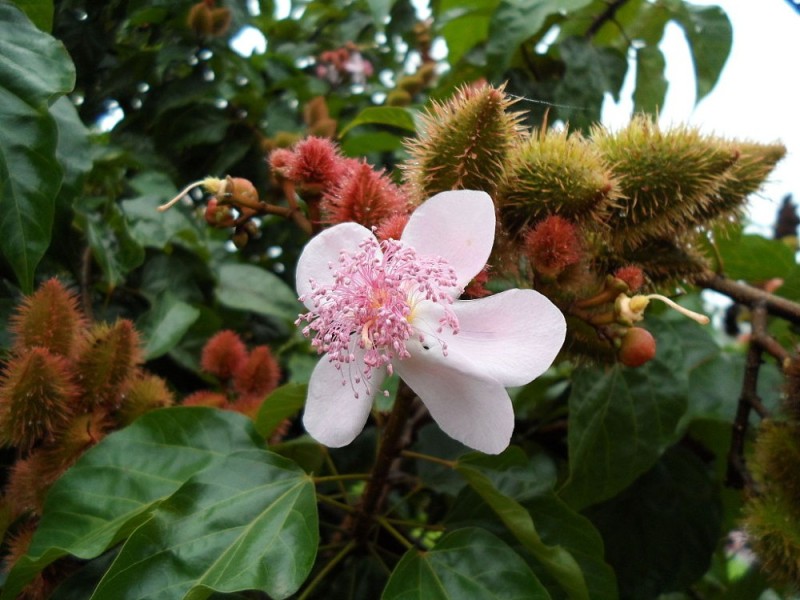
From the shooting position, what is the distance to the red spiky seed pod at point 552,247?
0.81 metres

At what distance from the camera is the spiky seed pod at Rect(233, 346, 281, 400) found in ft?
3.94

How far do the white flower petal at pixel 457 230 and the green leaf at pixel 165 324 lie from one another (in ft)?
2.12

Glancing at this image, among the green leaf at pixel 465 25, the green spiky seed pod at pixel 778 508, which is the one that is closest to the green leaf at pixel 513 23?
the green leaf at pixel 465 25

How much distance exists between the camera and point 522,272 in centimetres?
92

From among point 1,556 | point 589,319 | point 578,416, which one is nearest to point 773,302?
point 578,416

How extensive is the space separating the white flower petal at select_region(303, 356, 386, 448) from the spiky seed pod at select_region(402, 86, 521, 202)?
0.24 m

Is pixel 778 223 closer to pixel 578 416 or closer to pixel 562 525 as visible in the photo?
Answer: pixel 578 416

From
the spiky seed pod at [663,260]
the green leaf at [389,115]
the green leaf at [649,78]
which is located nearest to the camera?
the spiky seed pod at [663,260]

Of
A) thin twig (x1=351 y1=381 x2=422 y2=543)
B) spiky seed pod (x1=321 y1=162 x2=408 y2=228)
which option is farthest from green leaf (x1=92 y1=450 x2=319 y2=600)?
spiky seed pod (x1=321 y1=162 x2=408 y2=228)

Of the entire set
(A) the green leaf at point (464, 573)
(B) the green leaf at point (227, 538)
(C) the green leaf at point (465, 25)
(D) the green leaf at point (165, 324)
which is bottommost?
(D) the green leaf at point (165, 324)

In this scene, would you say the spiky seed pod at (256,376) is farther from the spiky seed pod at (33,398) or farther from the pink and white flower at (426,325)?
the pink and white flower at (426,325)

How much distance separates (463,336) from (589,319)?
18 cm

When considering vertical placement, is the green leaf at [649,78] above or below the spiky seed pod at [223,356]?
above

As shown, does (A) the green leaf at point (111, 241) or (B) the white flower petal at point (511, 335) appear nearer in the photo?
(B) the white flower petal at point (511, 335)
